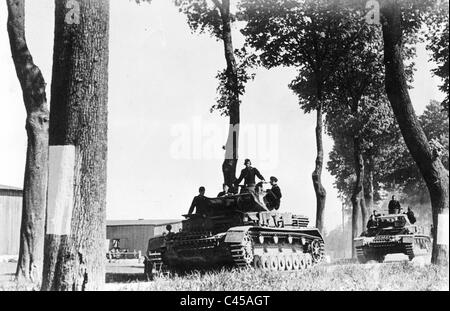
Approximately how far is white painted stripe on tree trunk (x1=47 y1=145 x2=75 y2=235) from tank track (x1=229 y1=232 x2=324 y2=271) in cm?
606

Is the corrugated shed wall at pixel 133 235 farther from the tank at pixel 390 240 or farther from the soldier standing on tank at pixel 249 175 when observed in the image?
the soldier standing on tank at pixel 249 175

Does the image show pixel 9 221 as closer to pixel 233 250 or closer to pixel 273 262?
pixel 273 262

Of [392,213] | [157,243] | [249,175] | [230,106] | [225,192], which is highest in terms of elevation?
[230,106]

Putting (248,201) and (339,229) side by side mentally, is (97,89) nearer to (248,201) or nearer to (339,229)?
(248,201)

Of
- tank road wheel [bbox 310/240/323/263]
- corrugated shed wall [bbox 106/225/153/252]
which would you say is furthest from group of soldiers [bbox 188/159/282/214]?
corrugated shed wall [bbox 106/225/153/252]

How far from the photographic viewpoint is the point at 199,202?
50.6ft

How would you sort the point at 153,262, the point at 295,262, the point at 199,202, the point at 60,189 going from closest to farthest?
the point at 60,189
the point at 153,262
the point at 199,202
the point at 295,262

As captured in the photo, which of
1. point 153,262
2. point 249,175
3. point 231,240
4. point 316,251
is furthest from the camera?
point 316,251

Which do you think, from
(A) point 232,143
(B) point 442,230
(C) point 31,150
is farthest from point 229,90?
(B) point 442,230

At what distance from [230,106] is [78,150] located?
35.1ft

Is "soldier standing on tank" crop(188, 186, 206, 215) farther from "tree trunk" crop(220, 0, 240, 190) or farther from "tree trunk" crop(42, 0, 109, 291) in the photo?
"tree trunk" crop(42, 0, 109, 291)

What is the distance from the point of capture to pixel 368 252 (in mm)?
18891
